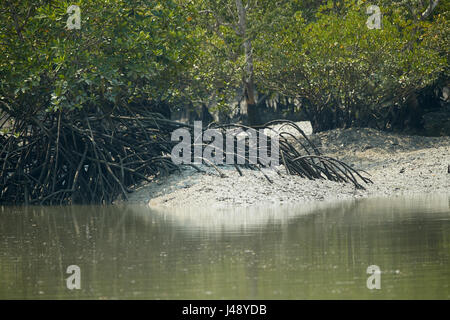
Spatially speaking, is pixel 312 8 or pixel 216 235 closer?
pixel 216 235

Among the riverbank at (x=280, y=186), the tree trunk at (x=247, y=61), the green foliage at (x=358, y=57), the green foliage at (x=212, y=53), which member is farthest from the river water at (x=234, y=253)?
the tree trunk at (x=247, y=61)

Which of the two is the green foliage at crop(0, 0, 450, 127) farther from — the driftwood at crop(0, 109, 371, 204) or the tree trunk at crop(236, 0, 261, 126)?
the driftwood at crop(0, 109, 371, 204)

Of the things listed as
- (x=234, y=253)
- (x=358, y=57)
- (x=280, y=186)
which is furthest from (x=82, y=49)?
(x=358, y=57)

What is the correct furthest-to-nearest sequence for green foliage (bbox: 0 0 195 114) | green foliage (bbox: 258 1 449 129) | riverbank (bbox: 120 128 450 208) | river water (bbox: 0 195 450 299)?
1. green foliage (bbox: 258 1 449 129)
2. riverbank (bbox: 120 128 450 208)
3. green foliage (bbox: 0 0 195 114)
4. river water (bbox: 0 195 450 299)

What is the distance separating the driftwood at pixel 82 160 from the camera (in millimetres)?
15547

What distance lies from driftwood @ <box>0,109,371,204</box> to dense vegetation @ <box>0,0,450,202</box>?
0.03 m

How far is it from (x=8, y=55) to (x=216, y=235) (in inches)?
256

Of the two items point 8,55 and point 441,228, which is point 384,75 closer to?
point 8,55

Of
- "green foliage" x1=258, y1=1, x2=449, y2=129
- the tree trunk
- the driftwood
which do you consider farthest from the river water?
the tree trunk

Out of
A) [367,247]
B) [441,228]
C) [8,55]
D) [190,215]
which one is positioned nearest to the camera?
[367,247]

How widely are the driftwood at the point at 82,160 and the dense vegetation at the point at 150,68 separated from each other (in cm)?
3

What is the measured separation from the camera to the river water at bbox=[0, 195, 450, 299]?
7.02 metres

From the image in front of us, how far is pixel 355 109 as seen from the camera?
79.7 feet
